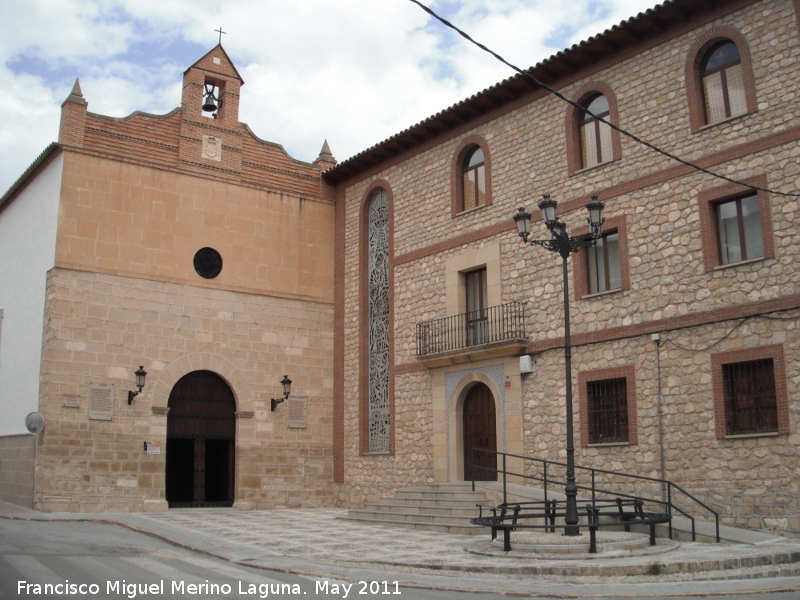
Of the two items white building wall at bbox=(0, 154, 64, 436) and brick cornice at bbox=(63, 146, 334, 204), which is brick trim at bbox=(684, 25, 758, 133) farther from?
white building wall at bbox=(0, 154, 64, 436)

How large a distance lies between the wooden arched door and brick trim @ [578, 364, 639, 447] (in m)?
2.44

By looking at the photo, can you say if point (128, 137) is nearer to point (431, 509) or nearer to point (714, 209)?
point (431, 509)

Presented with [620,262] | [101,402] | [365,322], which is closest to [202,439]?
[101,402]

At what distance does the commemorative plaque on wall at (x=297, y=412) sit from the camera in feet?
69.5

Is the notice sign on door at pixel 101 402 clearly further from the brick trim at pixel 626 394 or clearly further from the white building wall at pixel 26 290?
the brick trim at pixel 626 394

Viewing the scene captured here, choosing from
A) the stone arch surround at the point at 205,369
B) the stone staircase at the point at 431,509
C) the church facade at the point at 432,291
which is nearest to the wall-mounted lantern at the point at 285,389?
the church facade at the point at 432,291

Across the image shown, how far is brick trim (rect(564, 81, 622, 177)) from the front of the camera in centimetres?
1611

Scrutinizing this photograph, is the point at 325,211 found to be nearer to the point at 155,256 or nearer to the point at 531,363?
the point at 155,256

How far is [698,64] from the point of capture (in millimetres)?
14914

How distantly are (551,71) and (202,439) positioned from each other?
1163cm

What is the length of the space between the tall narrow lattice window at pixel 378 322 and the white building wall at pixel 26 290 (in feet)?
25.2

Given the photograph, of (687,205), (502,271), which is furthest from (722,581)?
(502,271)

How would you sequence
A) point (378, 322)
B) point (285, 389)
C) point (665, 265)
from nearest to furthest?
point (665, 265), point (285, 389), point (378, 322)

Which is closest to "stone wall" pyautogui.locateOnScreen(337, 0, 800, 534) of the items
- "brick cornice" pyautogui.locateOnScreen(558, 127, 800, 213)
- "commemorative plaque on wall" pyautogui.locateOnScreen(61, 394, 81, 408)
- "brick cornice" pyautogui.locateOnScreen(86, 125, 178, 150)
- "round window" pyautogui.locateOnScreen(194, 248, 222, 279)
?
"brick cornice" pyautogui.locateOnScreen(558, 127, 800, 213)
